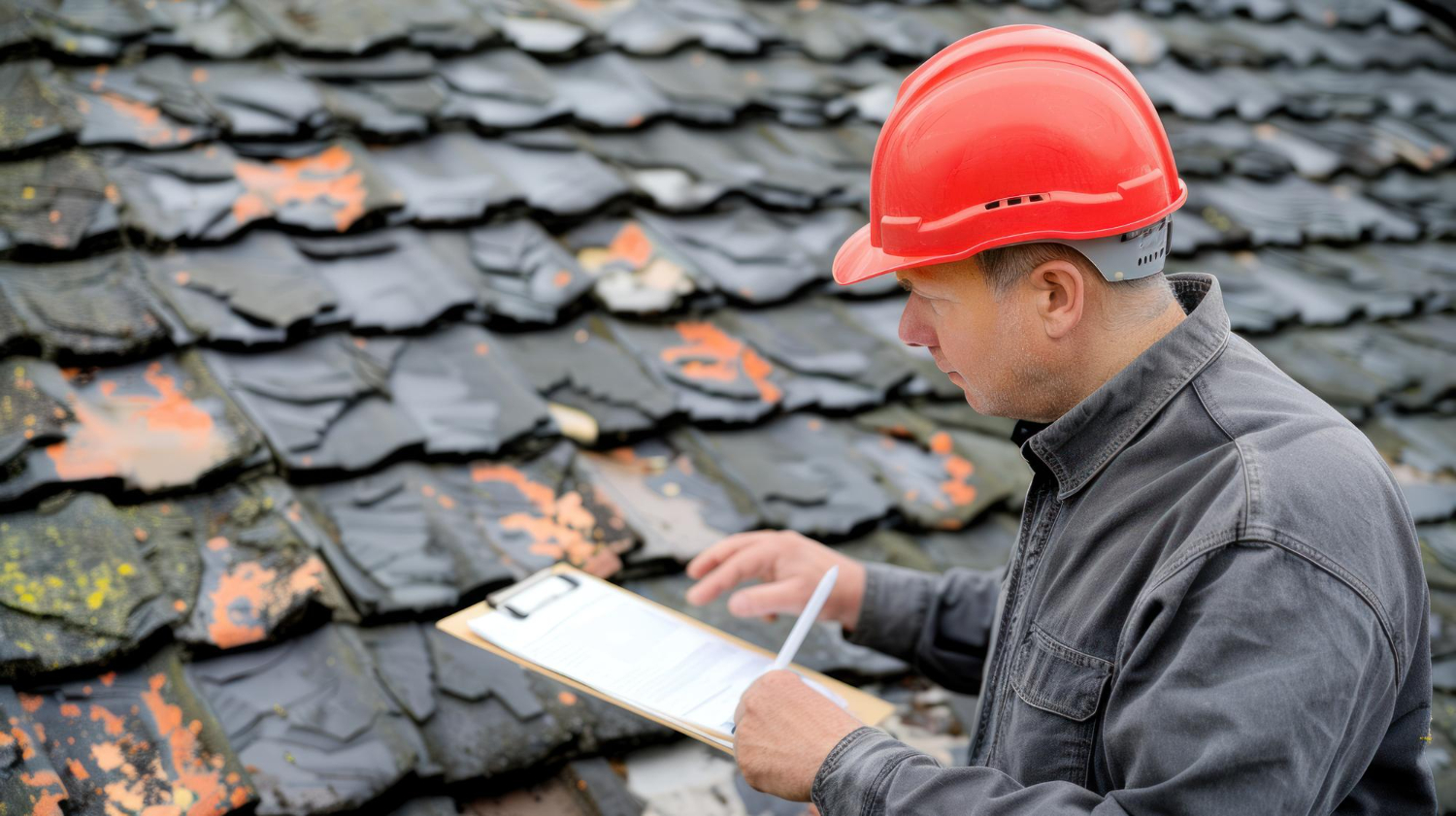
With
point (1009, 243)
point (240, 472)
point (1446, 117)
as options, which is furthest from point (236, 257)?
point (1446, 117)

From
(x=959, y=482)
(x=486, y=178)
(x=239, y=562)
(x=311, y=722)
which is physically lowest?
(x=959, y=482)

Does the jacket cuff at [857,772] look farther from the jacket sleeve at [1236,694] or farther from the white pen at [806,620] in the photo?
the white pen at [806,620]

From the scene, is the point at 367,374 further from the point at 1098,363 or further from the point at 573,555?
the point at 1098,363

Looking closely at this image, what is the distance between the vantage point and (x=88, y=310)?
5.89ft

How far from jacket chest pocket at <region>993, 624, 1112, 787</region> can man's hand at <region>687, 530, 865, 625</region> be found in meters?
0.49

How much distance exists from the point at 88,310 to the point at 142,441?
0.29 m

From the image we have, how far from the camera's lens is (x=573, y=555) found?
1.82 meters

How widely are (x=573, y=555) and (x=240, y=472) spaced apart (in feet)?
1.77

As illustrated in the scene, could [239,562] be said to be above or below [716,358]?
above

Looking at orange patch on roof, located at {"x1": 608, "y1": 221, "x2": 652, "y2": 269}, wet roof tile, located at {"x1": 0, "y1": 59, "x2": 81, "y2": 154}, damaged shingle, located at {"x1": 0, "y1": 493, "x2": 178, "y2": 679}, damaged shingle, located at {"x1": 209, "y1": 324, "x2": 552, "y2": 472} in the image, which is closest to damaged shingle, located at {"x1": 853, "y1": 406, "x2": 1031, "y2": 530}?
orange patch on roof, located at {"x1": 608, "y1": 221, "x2": 652, "y2": 269}

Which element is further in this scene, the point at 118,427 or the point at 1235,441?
the point at 118,427

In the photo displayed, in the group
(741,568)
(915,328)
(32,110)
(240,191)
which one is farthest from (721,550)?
(32,110)

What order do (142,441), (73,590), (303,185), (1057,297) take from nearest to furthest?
(1057,297), (73,590), (142,441), (303,185)

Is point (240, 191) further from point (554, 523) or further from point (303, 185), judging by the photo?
point (554, 523)
